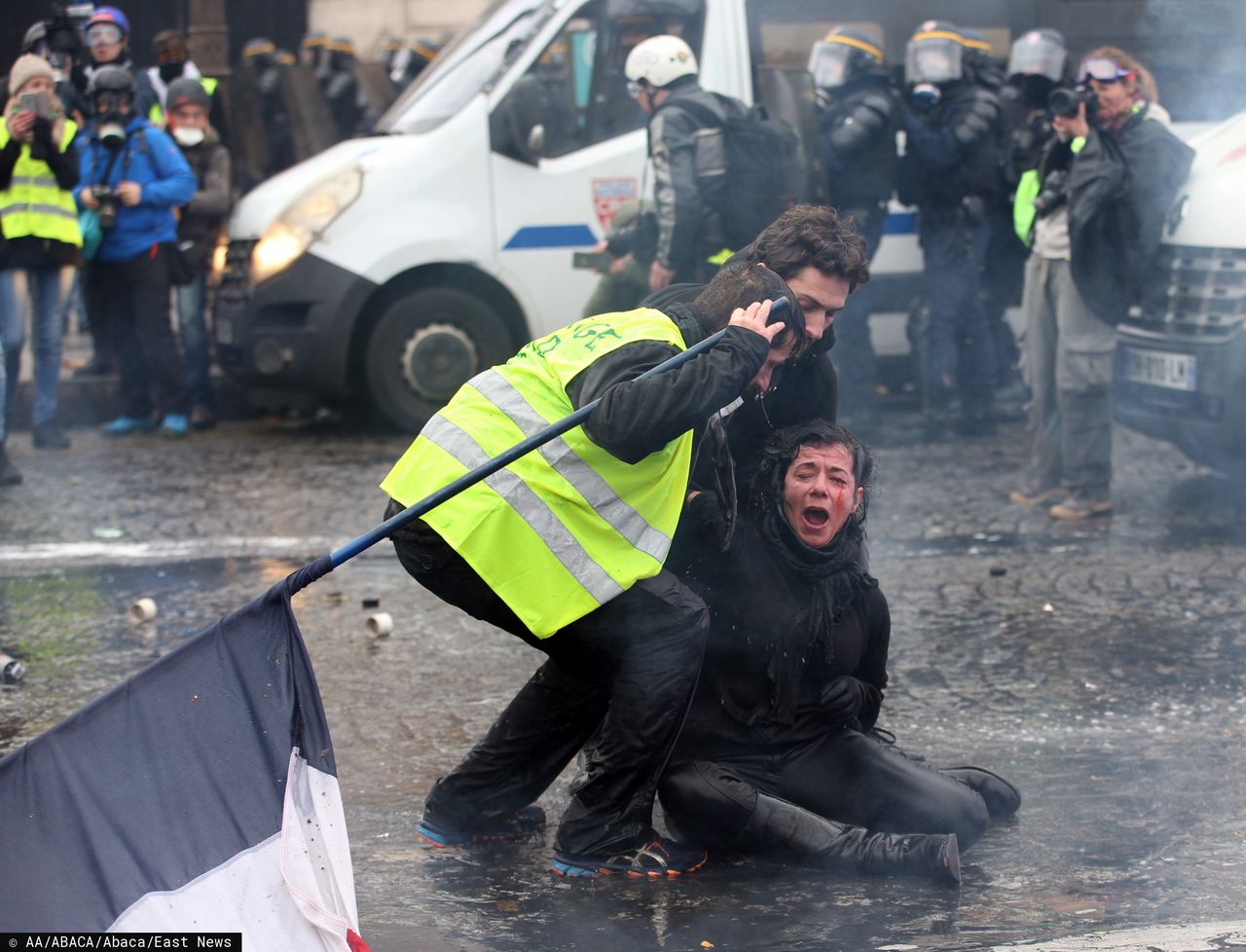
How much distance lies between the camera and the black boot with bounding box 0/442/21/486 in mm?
7957

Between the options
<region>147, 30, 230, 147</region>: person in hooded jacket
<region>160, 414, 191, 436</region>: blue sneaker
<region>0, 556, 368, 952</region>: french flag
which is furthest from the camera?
<region>147, 30, 230, 147</region>: person in hooded jacket

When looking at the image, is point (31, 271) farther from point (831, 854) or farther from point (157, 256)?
point (831, 854)

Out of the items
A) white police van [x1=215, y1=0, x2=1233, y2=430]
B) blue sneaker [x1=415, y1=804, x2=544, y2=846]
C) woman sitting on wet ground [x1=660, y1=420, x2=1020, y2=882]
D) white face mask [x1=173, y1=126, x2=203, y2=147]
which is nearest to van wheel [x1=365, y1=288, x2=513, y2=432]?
white police van [x1=215, y1=0, x2=1233, y2=430]

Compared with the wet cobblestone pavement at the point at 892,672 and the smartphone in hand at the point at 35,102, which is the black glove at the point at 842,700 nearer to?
the wet cobblestone pavement at the point at 892,672

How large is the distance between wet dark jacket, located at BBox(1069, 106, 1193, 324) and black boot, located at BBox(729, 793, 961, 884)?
3.67 metres

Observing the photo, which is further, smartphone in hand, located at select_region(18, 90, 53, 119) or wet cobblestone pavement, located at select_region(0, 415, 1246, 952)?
smartphone in hand, located at select_region(18, 90, 53, 119)

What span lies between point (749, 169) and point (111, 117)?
11.6 feet

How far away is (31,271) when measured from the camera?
8.72 m

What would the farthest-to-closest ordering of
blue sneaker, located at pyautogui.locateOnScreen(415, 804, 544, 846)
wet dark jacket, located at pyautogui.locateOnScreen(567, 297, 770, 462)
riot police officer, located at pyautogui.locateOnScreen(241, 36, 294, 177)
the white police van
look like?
1. riot police officer, located at pyautogui.locateOnScreen(241, 36, 294, 177)
2. the white police van
3. blue sneaker, located at pyautogui.locateOnScreen(415, 804, 544, 846)
4. wet dark jacket, located at pyautogui.locateOnScreen(567, 297, 770, 462)

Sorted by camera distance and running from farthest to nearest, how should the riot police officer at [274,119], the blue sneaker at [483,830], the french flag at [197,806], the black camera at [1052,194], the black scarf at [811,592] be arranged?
the riot police officer at [274,119], the black camera at [1052,194], the blue sneaker at [483,830], the black scarf at [811,592], the french flag at [197,806]

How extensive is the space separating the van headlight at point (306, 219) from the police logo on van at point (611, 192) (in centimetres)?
120

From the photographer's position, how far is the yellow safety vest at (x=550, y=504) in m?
3.55

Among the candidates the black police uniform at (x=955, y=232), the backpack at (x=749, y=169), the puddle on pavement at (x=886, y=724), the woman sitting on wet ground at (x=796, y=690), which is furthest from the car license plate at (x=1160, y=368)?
the woman sitting on wet ground at (x=796, y=690)

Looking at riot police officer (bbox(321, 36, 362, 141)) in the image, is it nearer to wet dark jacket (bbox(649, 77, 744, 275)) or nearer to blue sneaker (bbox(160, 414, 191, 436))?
blue sneaker (bbox(160, 414, 191, 436))
